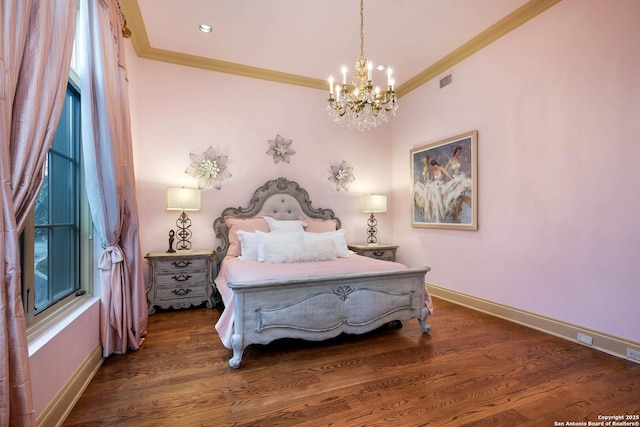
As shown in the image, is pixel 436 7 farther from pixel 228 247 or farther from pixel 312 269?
pixel 228 247

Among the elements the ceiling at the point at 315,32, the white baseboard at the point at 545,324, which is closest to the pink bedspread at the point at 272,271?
the white baseboard at the point at 545,324

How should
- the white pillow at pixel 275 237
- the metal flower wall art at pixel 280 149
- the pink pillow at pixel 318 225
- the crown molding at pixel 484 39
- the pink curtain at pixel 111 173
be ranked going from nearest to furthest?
the pink curtain at pixel 111 173 < the crown molding at pixel 484 39 < the white pillow at pixel 275 237 < the pink pillow at pixel 318 225 < the metal flower wall art at pixel 280 149

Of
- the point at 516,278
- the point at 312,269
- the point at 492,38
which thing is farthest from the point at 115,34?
the point at 516,278

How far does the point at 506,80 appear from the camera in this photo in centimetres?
324

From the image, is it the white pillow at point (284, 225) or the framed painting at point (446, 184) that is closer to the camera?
the framed painting at point (446, 184)

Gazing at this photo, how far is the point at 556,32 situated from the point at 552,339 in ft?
9.34

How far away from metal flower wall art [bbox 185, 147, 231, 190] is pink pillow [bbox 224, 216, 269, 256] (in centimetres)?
55

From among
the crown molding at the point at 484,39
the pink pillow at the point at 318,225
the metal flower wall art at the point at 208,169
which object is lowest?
the pink pillow at the point at 318,225

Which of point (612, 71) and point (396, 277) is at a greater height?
point (612, 71)

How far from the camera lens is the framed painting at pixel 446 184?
3.63 metres

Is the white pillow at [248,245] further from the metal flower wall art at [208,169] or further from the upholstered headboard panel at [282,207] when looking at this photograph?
the metal flower wall art at [208,169]

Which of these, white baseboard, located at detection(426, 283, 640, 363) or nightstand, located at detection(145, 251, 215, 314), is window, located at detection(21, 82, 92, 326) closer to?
nightstand, located at detection(145, 251, 215, 314)

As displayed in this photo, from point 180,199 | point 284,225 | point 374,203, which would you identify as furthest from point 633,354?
point 180,199

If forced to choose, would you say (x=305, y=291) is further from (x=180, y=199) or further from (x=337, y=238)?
(x=180, y=199)
